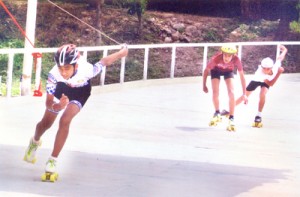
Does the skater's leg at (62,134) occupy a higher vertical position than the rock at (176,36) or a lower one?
higher

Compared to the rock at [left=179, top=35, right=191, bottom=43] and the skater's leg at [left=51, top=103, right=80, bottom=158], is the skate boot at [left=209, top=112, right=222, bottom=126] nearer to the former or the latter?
the skater's leg at [left=51, top=103, right=80, bottom=158]

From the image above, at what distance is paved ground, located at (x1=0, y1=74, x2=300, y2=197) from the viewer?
31.6 feet

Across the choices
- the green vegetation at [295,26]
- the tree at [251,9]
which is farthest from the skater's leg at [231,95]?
the tree at [251,9]

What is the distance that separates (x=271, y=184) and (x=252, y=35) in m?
24.2

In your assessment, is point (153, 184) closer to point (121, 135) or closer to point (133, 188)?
point (133, 188)

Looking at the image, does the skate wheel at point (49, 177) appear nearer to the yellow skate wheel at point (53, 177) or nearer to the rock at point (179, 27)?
the yellow skate wheel at point (53, 177)

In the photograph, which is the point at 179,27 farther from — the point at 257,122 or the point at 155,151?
the point at 155,151

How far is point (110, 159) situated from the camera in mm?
11359

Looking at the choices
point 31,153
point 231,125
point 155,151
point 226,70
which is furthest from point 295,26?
point 31,153

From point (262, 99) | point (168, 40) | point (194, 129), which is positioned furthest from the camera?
point (168, 40)

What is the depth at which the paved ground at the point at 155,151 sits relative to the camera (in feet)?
31.6

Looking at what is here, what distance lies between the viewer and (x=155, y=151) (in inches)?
482

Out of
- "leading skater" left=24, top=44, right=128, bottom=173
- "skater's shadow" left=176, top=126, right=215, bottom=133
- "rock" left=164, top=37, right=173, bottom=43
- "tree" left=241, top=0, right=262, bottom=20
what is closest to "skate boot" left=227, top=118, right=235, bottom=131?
"skater's shadow" left=176, top=126, right=215, bottom=133

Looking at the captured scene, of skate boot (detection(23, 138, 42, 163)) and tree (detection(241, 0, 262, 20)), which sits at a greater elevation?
tree (detection(241, 0, 262, 20))
